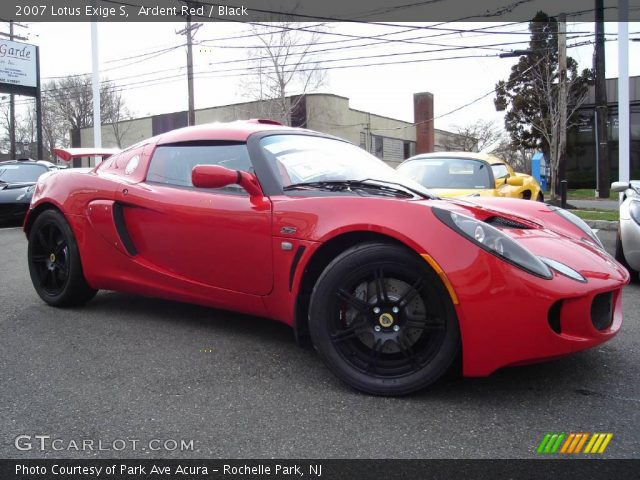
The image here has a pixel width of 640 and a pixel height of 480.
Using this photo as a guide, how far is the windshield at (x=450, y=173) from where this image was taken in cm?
702

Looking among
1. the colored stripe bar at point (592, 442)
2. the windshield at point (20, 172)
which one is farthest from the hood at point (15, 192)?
the colored stripe bar at point (592, 442)

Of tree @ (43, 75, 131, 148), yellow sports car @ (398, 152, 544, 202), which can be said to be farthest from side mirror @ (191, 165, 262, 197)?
tree @ (43, 75, 131, 148)

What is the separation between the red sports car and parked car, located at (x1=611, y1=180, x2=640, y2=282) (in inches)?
Result: 65.4

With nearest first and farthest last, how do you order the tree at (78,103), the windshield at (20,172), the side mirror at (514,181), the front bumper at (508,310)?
the front bumper at (508,310), the side mirror at (514,181), the windshield at (20,172), the tree at (78,103)

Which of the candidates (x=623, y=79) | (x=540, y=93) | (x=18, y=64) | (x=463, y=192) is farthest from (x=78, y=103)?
(x=463, y=192)


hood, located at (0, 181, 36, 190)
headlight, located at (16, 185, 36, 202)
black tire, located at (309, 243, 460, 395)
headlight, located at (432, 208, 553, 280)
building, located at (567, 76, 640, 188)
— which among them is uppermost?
building, located at (567, 76, 640, 188)

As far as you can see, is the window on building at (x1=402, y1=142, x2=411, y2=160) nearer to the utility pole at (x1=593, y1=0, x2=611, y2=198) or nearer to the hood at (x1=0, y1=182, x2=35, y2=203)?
the utility pole at (x1=593, y1=0, x2=611, y2=198)

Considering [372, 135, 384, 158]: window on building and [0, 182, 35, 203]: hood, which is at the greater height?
[372, 135, 384, 158]: window on building

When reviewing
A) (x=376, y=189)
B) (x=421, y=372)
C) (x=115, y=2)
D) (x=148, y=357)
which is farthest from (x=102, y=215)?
(x=115, y=2)

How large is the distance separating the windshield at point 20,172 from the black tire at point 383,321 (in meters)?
10.2

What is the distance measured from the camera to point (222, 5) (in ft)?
59.5

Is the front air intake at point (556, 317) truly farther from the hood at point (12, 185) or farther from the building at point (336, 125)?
the building at point (336, 125)

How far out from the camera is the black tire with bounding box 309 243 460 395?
2.40 metres

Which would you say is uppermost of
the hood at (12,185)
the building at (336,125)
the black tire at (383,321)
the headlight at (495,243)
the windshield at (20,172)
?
the building at (336,125)
